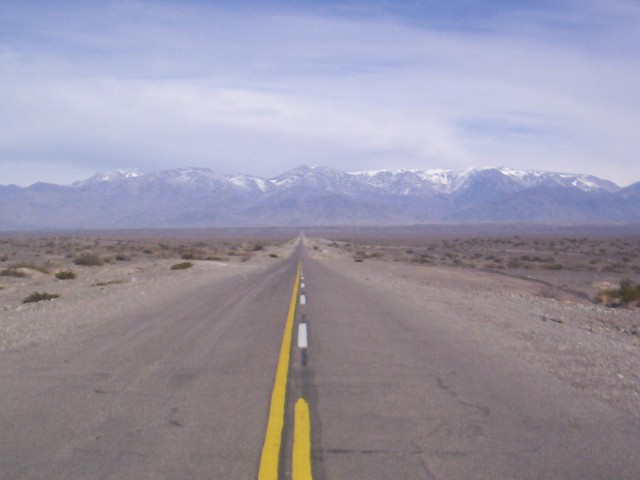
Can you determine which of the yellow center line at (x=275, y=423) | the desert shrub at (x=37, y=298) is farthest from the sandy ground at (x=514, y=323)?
the yellow center line at (x=275, y=423)

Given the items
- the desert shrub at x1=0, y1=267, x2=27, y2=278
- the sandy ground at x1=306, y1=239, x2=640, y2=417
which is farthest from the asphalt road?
the desert shrub at x1=0, y1=267, x2=27, y2=278

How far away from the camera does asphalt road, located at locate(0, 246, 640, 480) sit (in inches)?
226

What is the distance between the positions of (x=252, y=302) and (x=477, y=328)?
6516mm

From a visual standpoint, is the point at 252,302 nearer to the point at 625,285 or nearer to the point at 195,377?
the point at 195,377

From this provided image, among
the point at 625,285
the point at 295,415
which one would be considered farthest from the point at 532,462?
the point at 625,285

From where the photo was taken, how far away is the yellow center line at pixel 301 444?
556cm

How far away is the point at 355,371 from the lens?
9234 millimetres

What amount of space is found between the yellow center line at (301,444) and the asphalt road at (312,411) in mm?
69

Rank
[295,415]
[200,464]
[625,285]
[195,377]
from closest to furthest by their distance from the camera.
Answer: [200,464]
[295,415]
[195,377]
[625,285]

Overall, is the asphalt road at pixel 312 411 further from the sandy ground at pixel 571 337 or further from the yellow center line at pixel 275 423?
the sandy ground at pixel 571 337

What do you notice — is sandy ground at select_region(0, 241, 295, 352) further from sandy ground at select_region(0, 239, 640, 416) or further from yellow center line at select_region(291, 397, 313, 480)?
yellow center line at select_region(291, 397, 313, 480)

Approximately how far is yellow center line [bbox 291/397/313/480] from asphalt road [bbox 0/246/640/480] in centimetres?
7

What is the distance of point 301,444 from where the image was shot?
6230 millimetres

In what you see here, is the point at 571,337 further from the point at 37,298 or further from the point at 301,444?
the point at 37,298
